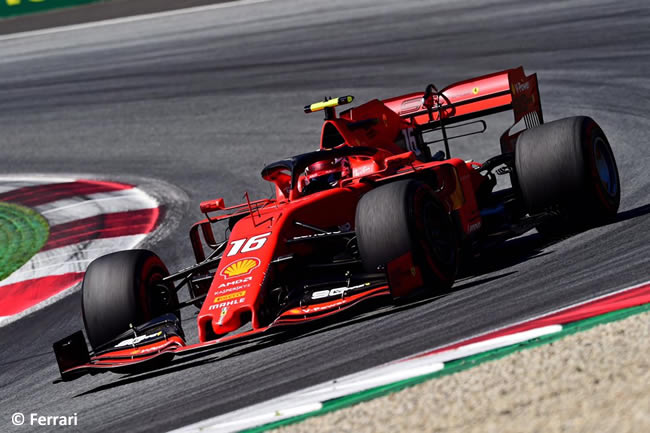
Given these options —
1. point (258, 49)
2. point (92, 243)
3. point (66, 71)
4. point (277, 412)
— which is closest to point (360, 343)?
point (277, 412)

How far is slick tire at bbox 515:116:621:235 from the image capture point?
820cm

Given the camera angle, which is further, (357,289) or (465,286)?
(465,286)

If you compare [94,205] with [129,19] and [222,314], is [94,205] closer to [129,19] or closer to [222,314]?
[222,314]

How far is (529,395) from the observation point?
415cm

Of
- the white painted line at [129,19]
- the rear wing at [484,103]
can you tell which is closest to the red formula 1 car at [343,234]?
the rear wing at [484,103]

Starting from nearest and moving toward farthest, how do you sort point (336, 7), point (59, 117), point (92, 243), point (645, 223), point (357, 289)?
1. point (357, 289)
2. point (645, 223)
3. point (92, 243)
4. point (59, 117)
5. point (336, 7)

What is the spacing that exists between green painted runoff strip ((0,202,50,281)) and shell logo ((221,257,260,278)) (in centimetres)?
513

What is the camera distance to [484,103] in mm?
10062

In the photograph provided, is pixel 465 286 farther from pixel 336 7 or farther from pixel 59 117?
pixel 336 7

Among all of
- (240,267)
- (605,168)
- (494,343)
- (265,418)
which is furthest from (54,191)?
(494,343)

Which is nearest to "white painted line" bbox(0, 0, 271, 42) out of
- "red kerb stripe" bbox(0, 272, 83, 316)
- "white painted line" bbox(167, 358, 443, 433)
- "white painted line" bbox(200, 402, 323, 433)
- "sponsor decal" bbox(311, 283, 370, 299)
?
"red kerb stripe" bbox(0, 272, 83, 316)

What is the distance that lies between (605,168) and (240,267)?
3.46 meters

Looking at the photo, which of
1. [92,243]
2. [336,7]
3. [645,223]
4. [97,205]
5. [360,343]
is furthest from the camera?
[336,7]

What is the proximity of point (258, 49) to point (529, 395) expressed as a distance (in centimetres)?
2097
